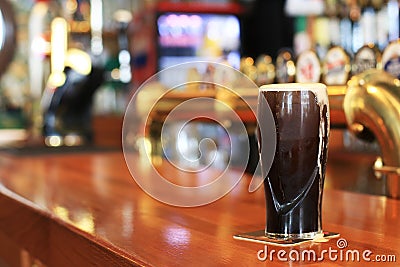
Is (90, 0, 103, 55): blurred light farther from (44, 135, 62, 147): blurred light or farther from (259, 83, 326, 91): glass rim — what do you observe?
(259, 83, 326, 91): glass rim

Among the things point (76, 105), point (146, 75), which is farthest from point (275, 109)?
point (146, 75)

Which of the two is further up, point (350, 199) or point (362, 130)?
point (362, 130)

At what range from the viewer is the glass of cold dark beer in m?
1.00

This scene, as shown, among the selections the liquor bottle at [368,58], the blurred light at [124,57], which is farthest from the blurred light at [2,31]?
the liquor bottle at [368,58]

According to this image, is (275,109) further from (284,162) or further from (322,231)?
(322,231)

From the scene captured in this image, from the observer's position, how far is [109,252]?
3.26 feet

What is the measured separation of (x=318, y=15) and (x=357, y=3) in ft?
4.85

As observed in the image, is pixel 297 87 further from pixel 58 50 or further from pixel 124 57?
pixel 124 57

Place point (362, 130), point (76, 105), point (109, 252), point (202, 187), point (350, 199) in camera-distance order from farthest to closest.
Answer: point (76, 105), point (202, 187), point (362, 130), point (350, 199), point (109, 252)

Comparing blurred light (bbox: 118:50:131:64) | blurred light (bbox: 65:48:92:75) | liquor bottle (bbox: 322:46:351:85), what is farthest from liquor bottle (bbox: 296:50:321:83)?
blurred light (bbox: 118:50:131:64)

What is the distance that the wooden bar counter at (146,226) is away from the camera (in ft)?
3.05

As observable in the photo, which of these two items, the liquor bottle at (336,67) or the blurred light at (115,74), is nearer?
the liquor bottle at (336,67)

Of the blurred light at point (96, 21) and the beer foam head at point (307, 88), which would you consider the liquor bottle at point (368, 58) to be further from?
the blurred light at point (96, 21)

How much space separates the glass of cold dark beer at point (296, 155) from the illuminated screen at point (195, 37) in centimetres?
484
